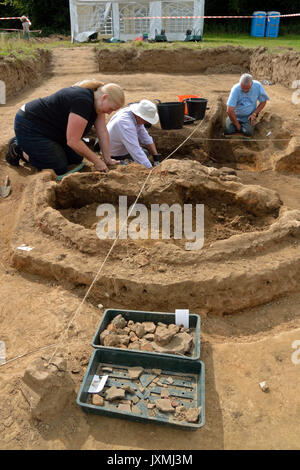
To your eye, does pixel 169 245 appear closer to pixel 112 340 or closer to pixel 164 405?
pixel 112 340

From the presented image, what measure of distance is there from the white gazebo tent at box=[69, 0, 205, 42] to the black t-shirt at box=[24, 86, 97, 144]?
13.1m

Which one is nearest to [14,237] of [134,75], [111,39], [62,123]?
[62,123]

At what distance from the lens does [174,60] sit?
1227cm

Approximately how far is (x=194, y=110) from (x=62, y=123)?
3.11 meters

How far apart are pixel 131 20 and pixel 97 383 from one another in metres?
16.4

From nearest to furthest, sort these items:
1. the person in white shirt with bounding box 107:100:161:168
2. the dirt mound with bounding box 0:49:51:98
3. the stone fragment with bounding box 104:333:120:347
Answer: the stone fragment with bounding box 104:333:120:347, the person in white shirt with bounding box 107:100:161:168, the dirt mound with bounding box 0:49:51:98

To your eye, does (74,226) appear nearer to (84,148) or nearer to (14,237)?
(14,237)

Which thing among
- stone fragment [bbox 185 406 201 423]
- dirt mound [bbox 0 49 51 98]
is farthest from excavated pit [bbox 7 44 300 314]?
dirt mound [bbox 0 49 51 98]

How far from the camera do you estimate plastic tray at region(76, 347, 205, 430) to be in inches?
79.7

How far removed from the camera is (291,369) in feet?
7.89

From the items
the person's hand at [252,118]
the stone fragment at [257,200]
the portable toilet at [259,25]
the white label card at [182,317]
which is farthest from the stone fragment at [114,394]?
the portable toilet at [259,25]

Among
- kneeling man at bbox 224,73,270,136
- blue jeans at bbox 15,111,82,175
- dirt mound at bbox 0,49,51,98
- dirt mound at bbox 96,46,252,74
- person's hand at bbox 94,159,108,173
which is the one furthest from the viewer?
dirt mound at bbox 96,46,252,74

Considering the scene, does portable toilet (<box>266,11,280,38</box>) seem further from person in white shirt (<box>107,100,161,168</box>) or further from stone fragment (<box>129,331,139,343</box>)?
stone fragment (<box>129,331,139,343</box>)

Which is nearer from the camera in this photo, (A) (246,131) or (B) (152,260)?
(B) (152,260)
